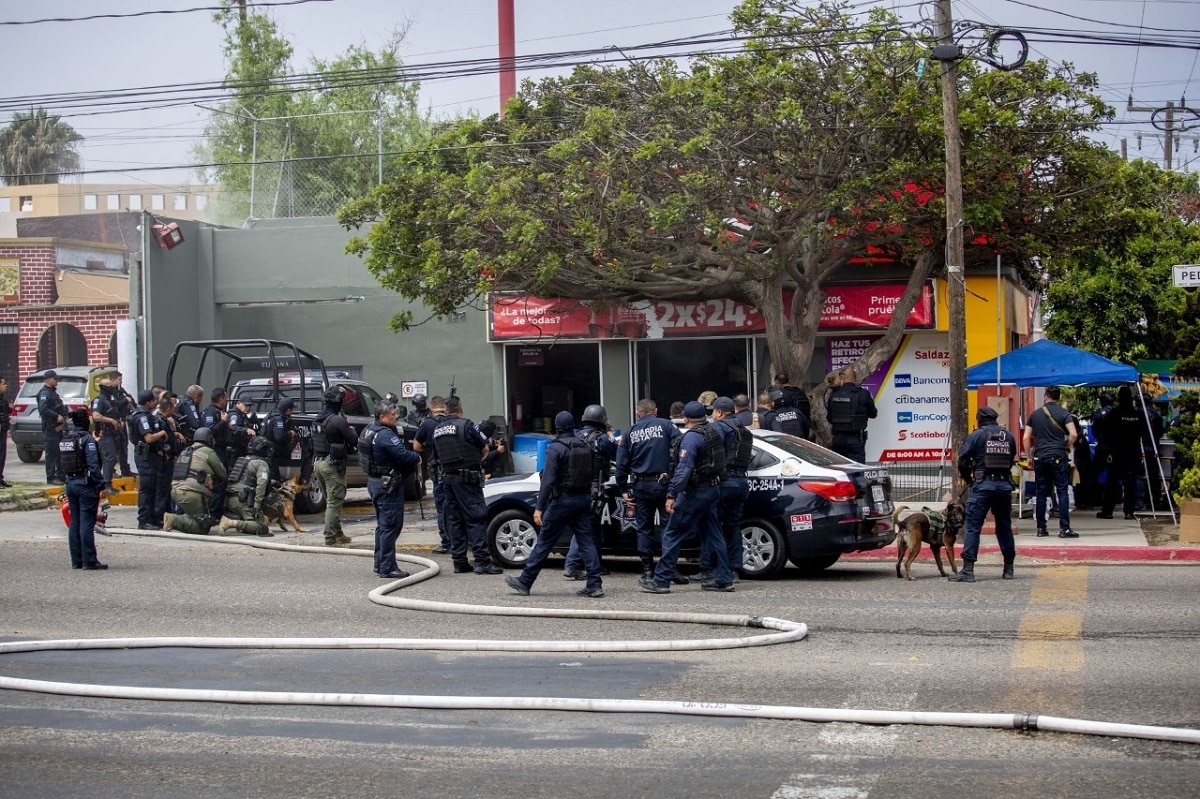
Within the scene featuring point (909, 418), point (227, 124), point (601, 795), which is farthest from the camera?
point (227, 124)

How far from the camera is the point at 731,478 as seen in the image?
1226 cm

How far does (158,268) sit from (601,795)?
914 inches

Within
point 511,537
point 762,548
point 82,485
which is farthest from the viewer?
point 511,537

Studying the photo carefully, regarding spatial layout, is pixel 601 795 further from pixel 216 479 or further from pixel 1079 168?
pixel 1079 168

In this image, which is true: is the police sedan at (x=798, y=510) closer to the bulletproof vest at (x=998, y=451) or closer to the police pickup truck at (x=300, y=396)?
the bulletproof vest at (x=998, y=451)

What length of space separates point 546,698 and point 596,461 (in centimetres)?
428

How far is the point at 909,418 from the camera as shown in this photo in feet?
72.0

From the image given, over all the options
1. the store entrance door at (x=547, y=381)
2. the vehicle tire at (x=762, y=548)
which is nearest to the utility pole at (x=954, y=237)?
the vehicle tire at (x=762, y=548)

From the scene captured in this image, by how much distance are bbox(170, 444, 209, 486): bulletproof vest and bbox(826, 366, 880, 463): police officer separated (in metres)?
8.16

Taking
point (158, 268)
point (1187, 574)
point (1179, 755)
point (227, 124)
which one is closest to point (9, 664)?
point (1179, 755)

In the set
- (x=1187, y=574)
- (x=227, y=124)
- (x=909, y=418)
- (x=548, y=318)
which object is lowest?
(x=1187, y=574)

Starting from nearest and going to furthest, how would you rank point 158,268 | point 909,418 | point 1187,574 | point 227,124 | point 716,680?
point 716,680
point 1187,574
point 909,418
point 158,268
point 227,124

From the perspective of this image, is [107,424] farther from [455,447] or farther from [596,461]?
[596,461]

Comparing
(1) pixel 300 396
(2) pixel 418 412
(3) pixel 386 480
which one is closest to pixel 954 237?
(2) pixel 418 412
